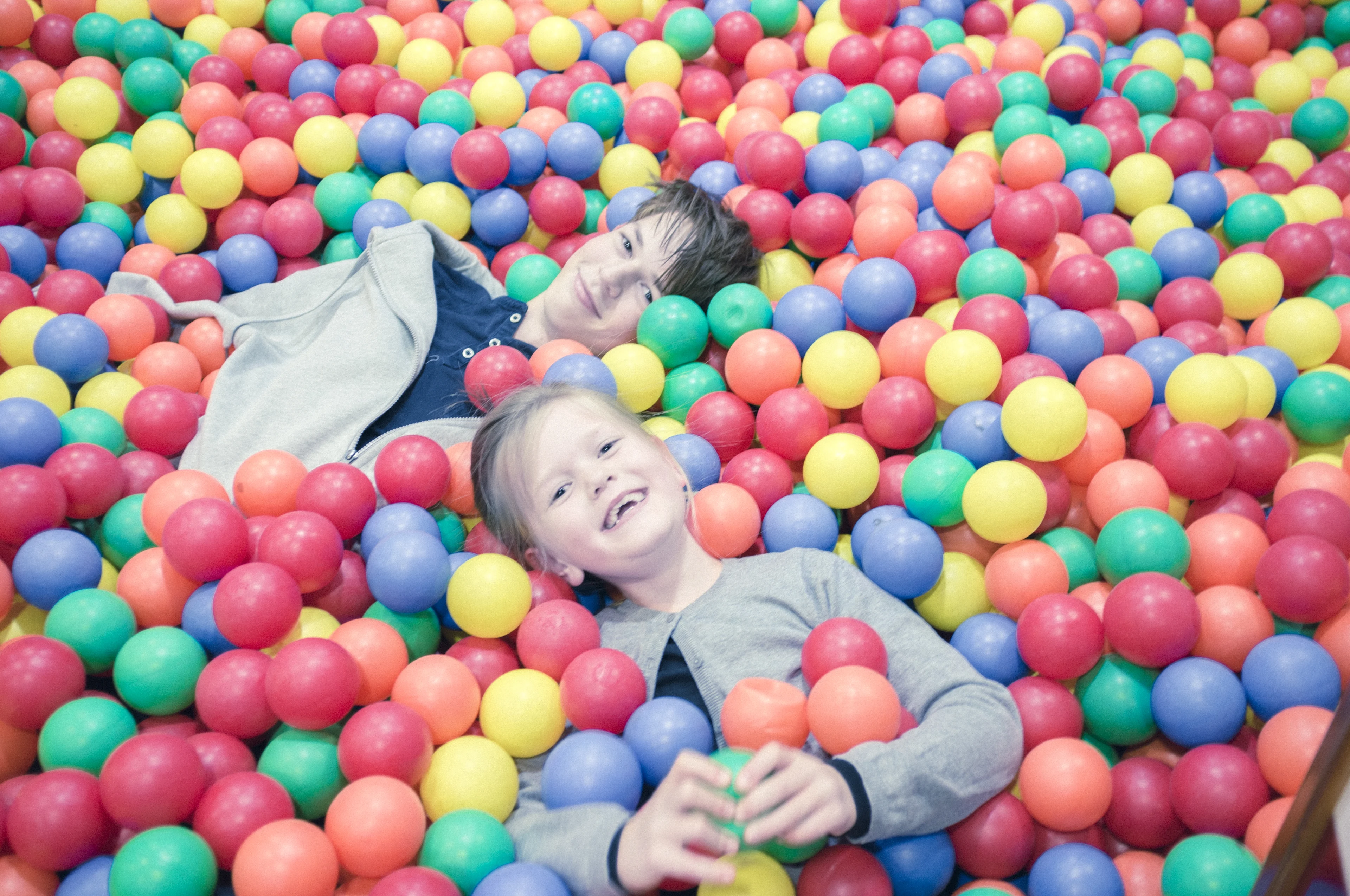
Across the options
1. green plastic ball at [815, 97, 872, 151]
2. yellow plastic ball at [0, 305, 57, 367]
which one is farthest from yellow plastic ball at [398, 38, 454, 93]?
yellow plastic ball at [0, 305, 57, 367]

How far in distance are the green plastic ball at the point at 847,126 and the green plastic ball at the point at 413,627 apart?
5.41 feet

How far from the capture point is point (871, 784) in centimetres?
129

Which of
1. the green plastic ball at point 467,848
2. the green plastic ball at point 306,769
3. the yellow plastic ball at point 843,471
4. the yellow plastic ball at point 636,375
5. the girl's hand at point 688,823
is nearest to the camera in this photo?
the girl's hand at point 688,823

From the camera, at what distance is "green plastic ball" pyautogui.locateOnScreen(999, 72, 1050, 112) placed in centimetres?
263

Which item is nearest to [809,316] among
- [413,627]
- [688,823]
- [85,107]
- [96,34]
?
[413,627]

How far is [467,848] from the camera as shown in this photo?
4.52ft

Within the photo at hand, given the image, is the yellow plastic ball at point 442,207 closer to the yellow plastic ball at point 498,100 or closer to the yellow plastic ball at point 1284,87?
the yellow plastic ball at point 498,100

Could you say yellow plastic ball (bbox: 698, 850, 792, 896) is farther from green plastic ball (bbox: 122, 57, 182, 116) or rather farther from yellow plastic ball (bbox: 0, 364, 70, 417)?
green plastic ball (bbox: 122, 57, 182, 116)

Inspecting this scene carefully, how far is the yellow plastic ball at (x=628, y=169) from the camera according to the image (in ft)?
8.82

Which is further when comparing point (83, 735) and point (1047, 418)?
point (1047, 418)

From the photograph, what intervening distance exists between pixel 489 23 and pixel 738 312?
5.09 ft

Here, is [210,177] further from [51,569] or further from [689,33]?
[689,33]

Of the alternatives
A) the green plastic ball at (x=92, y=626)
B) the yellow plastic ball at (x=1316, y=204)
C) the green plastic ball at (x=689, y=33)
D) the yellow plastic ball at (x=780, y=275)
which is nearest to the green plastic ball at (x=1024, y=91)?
the yellow plastic ball at (x=1316, y=204)

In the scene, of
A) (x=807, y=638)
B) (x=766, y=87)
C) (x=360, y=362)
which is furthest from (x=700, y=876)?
(x=766, y=87)
